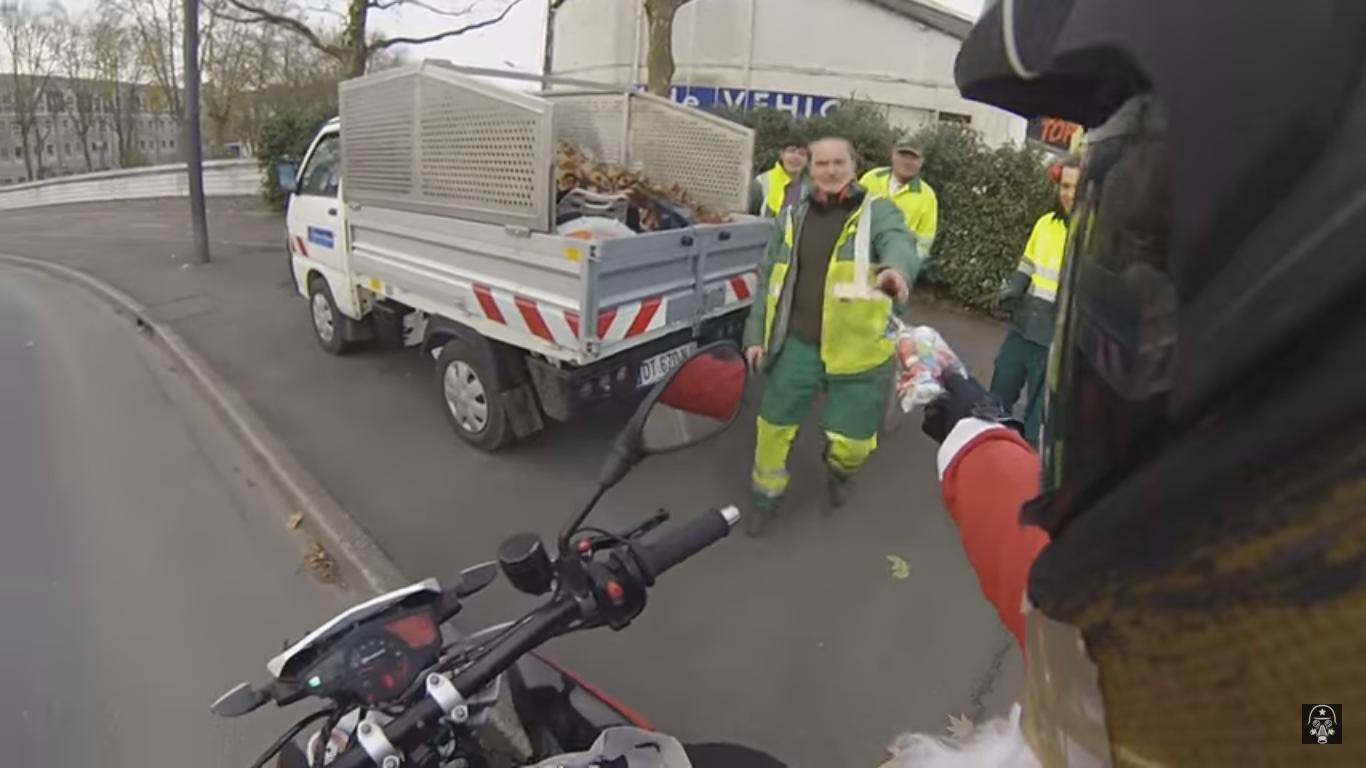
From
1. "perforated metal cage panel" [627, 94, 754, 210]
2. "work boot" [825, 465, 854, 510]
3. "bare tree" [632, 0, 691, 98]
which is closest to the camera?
"work boot" [825, 465, 854, 510]

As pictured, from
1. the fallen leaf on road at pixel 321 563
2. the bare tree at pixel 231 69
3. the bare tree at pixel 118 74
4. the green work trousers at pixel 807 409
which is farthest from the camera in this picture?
the bare tree at pixel 118 74

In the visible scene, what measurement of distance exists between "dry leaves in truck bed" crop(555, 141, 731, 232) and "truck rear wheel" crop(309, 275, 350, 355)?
2201mm

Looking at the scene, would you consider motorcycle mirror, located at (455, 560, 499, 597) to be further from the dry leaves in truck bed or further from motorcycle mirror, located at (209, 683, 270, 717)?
the dry leaves in truck bed

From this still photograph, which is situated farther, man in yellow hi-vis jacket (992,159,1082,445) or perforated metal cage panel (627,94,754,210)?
perforated metal cage panel (627,94,754,210)

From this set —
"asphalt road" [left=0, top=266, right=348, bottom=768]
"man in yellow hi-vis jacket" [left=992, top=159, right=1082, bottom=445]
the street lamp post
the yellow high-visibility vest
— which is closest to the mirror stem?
"asphalt road" [left=0, top=266, right=348, bottom=768]

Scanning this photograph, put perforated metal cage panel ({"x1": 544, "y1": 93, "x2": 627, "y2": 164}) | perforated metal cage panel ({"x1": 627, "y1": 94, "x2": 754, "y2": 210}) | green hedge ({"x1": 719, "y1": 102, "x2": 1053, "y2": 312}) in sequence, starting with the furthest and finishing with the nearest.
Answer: green hedge ({"x1": 719, "y1": 102, "x2": 1053, "y2": 312})
perforated metal cage panel ({"x1": 544, "y1": 93, "x2": 627, "y2": 164})
perforated metal cage panel ({"x1": 627, "y1": 94, "x2": 754, "y2": 210})

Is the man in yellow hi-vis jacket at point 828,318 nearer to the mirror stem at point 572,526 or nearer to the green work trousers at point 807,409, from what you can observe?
the green work trousers at point 807,409

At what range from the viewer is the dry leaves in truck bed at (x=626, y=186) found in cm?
532

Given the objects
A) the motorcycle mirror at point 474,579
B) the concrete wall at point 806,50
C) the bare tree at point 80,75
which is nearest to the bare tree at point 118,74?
the bare tree at point 80,75

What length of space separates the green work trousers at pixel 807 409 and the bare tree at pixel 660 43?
7853 millimetres

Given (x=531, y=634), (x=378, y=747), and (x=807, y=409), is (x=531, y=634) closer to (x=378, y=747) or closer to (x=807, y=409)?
(x=378, y=747)

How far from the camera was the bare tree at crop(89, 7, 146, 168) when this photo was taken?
98.9 ft

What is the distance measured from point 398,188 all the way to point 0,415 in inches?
123

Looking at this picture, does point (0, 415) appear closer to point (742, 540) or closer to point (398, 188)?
point (398, 188)
